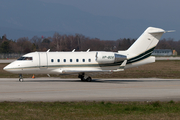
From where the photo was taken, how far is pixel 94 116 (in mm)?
11094

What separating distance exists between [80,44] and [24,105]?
95.6 meters

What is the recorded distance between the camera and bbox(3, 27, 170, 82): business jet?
2547 centimetres

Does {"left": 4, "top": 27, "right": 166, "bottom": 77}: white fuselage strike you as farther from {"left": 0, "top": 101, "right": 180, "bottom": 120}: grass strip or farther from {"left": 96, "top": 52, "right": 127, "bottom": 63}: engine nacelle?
{"left": 0, "top": 101, "right": 180, "bottom": 120}: grass strip

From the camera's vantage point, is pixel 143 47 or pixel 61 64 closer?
pixel 61 64

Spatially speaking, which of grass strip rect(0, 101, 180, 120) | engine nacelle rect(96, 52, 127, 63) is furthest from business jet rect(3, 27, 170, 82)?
grass strip rect(0, 101, 180, 120)

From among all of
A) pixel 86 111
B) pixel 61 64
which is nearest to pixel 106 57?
pixel 61 64

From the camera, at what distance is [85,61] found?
2639 centimetres

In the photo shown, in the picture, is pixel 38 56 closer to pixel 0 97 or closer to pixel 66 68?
pixel 66 68

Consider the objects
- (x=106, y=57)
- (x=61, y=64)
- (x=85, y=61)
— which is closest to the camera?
(x=61, y=64)

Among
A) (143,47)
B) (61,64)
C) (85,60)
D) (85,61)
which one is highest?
(143,47)

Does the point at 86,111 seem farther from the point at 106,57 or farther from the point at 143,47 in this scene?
the point at 143,47

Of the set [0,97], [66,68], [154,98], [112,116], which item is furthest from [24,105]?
[66,68]

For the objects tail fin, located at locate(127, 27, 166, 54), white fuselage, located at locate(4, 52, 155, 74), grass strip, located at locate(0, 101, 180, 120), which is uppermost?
tail fin, located at locate(127, 27, 166, 54)

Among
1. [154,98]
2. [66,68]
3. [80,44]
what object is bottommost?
[154,98]
